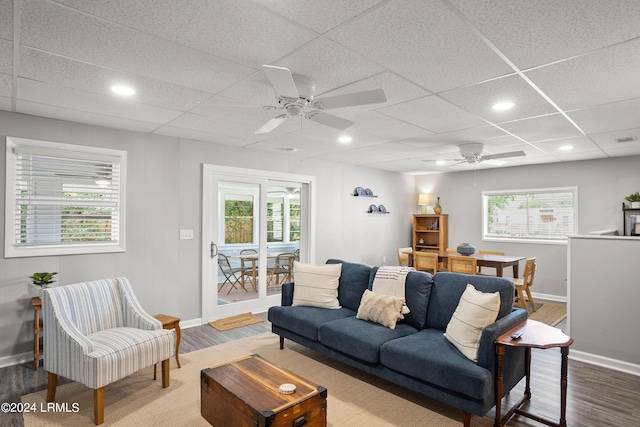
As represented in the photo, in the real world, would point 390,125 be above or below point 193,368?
above

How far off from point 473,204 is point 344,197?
2.88m

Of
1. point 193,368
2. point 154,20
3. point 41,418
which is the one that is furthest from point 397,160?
point 41,418

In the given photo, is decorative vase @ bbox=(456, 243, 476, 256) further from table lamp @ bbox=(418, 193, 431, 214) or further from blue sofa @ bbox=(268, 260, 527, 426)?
blue sofa @ bbox=(268, 260, 527, 426)

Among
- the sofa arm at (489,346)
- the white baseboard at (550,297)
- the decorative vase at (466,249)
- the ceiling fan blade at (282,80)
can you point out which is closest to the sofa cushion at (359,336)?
the sofa arm at (489,346)

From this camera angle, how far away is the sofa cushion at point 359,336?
2936 mm

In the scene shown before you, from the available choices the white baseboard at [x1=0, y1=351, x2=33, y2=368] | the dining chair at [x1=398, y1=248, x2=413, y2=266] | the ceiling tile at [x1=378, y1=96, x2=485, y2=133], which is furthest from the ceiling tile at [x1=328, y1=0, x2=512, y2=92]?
the dining chair at [x1=398, y1=248, x2=413, y2=266]

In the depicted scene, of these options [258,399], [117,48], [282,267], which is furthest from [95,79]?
[282,267]

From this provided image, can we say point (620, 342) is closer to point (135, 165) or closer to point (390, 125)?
point (390, 125)

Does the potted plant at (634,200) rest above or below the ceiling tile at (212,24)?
below

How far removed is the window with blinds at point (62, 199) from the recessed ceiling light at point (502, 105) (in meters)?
4.03

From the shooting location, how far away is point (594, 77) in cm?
255

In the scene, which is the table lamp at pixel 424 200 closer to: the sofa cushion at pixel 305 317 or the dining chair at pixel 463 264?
the dining chair at pixel 463 264

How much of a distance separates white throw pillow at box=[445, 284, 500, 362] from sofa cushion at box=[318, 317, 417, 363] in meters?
0.53

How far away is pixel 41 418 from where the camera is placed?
258cm
